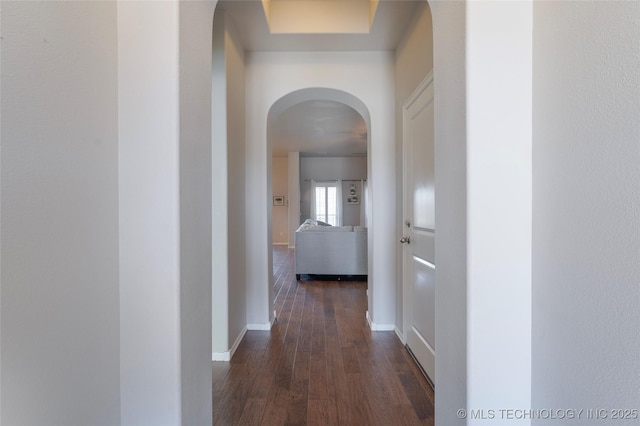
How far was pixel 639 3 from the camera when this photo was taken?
0.70 meters

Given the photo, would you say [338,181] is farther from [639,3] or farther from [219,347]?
[639,3]

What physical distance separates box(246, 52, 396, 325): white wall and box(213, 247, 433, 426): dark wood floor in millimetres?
498

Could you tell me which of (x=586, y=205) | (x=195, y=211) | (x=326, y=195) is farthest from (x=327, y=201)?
(x=586, y=205)

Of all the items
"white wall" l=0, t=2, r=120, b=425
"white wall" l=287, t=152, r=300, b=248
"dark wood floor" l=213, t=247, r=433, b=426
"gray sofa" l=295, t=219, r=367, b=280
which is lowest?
"dark wood floor" l=213, t=247, r=433, b=426

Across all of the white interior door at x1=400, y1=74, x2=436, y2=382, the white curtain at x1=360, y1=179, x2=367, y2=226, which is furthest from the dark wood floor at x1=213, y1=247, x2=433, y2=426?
the white curtain at x1=360, y1=179, x2=367, y2=226

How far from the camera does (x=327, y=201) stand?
10195 millimetres

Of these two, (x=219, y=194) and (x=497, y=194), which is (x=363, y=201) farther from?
(x=497, y=194)

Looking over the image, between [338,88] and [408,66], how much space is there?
0.70 metres

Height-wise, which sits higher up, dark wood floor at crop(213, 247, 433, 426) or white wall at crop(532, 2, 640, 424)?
white wall at crop(532, 2, 640, 424)

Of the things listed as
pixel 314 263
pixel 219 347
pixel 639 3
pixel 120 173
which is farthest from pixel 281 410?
pixel 314 263

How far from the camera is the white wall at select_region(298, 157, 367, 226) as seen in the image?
32.7 ft

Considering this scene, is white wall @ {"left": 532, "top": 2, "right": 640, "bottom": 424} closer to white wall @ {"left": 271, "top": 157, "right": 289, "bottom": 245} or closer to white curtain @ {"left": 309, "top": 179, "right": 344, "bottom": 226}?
white curtain @ {"left": 309, "top": 179, "right": 344, "bottom": 226}

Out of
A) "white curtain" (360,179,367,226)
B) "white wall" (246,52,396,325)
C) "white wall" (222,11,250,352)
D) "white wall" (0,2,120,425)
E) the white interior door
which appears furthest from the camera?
"white curtain" (360,179,367,226)

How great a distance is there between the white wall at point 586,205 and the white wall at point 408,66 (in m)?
1.19
